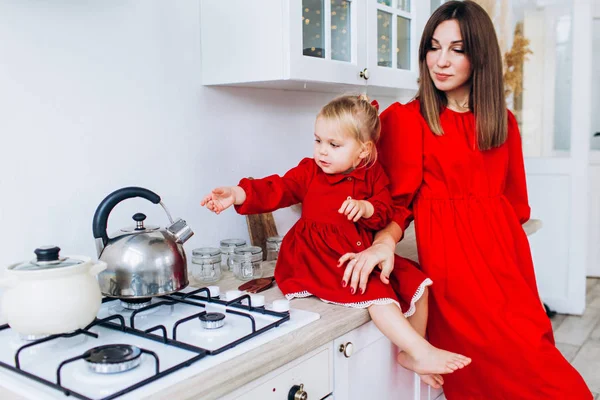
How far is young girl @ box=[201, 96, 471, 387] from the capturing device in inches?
50.4

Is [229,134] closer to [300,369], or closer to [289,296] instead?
[289,296]

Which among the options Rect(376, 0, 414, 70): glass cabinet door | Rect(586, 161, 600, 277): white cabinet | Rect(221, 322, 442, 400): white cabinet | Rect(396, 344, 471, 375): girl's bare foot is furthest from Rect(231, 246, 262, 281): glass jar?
Rect(586, 161, 600, 277): white cabinet

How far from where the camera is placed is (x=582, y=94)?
3.37 meters

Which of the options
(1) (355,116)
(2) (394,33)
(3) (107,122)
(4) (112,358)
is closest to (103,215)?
(3) (107,122)

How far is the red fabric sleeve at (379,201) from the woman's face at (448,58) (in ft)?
0.97

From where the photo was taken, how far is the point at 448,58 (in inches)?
59.9

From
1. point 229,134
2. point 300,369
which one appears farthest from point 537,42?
point 300,369

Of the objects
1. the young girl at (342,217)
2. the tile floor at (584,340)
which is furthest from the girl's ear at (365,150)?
the tile floor at (584,340)

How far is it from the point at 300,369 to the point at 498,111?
917 millimetres

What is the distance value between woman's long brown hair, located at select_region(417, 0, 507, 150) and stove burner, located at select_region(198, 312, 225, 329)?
81 centimetres

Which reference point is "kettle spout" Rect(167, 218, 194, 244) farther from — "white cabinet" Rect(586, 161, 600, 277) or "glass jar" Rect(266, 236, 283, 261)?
"white cabinet" Rect(586, 161, 600, 277)

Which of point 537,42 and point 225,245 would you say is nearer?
point 225,245

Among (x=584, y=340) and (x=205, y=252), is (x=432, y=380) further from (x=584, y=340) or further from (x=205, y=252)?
(x=584, y=340)

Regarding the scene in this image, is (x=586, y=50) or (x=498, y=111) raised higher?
(x=586, y=50)
